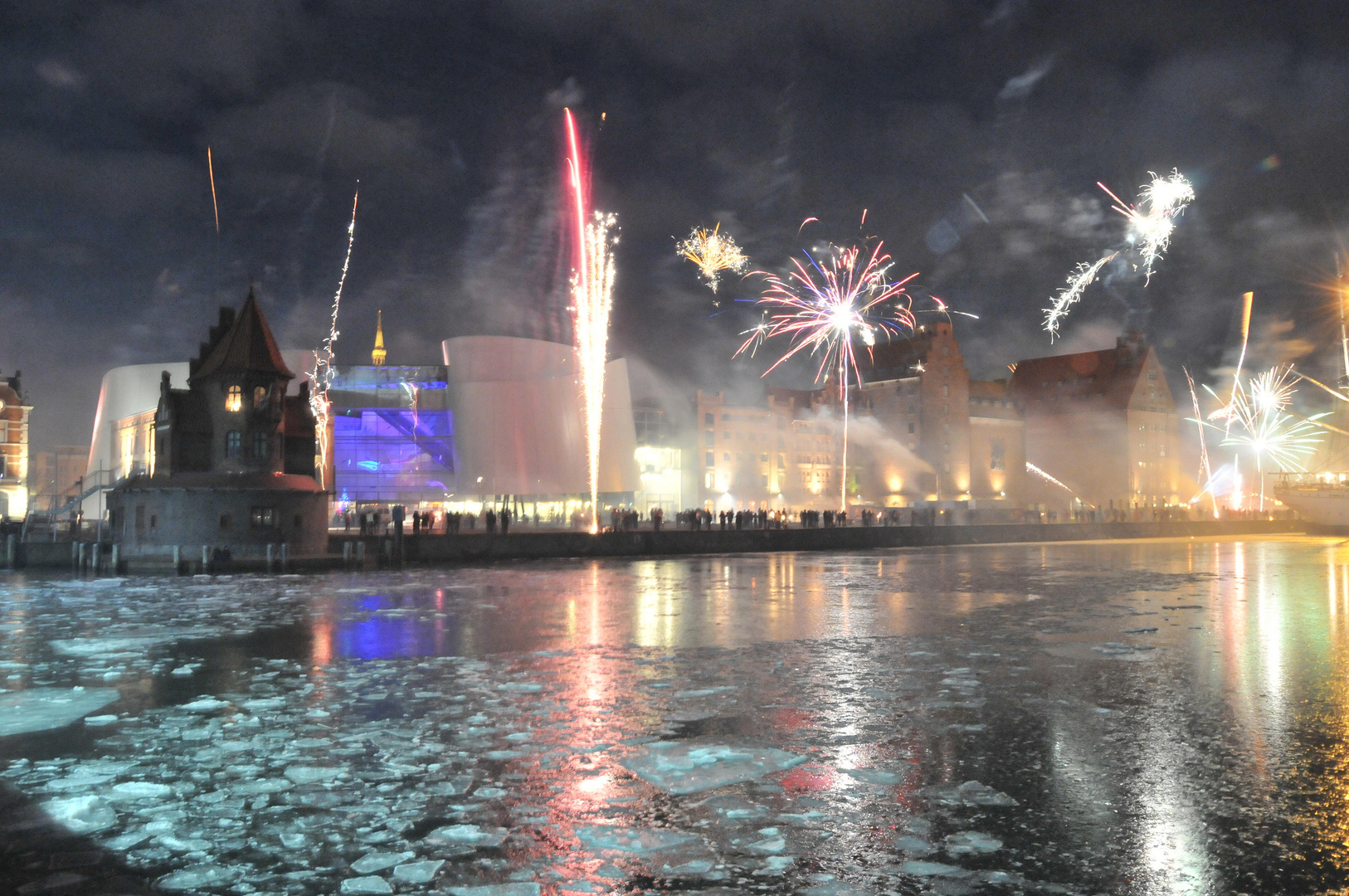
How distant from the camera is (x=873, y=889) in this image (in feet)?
16.1

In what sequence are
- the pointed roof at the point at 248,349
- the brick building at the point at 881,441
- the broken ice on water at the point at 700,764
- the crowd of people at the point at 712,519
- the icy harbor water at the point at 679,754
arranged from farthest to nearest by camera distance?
the brick building at the point at 881,441 → the crowd of people at the point at 712,519 → the pointed roof at the point at 248,349 → the broken ice on water at the point at 700,764 → the icy harbor water at the point at 679,754

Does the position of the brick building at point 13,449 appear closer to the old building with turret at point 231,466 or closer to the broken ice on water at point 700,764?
the old building with turret at point 231,466

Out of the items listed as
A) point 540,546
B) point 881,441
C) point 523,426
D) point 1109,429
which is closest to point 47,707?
point 540,546

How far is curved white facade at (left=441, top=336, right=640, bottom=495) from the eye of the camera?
6581 centimetres

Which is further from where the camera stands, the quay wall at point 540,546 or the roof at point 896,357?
the roof at point 896,357

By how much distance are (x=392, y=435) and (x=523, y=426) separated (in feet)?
31.5

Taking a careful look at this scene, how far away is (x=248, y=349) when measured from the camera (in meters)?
35.3

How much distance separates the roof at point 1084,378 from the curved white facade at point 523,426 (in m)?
47.3

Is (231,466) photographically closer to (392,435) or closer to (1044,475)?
(392,435)

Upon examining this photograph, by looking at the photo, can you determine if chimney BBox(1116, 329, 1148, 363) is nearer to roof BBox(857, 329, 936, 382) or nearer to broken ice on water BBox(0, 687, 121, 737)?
roof BBox(857, 329, 936, 382)

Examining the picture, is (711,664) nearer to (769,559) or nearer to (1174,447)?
(769,559)

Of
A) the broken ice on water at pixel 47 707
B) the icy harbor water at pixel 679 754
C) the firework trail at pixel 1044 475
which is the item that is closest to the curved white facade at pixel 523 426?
the firework trail at pixel 1044 475

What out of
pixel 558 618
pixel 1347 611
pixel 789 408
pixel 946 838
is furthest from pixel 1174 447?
pixel 946 838

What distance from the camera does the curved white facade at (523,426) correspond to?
65.8 meters
